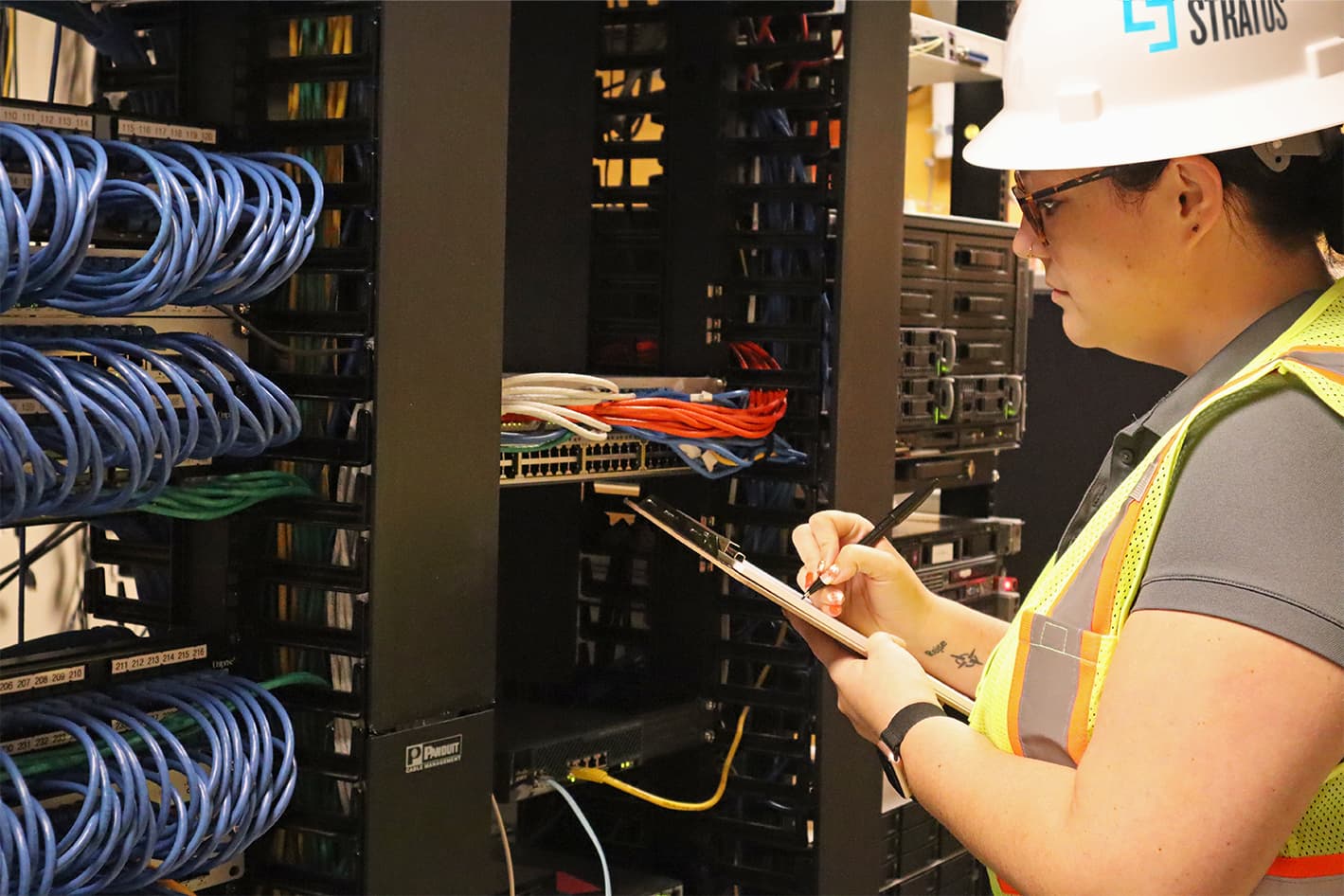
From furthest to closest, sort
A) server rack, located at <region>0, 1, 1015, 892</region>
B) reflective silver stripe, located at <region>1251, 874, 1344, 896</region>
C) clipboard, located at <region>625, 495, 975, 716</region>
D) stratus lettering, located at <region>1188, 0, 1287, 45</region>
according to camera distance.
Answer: server rack, located at <region>0, 1, 1015, 892</region>, clipboard, located at <region>625, 495, 975, 716</region>, stratus lettering, located at <region>1188, 0, 1287, 45</region>, reflective silver stripe, located at <region>1251, 874, 1344, 896</region>

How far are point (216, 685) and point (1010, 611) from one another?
1618mm

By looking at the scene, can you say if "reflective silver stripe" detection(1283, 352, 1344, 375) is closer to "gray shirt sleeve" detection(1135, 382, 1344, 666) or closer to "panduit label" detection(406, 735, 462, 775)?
"gray shirt sleeve" detection(1135, 382, 1344, 666)

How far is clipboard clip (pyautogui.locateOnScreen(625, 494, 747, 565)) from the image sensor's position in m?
1.45

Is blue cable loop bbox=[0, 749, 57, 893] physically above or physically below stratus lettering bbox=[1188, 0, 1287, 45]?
below

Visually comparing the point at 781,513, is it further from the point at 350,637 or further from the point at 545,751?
the point at 350,637

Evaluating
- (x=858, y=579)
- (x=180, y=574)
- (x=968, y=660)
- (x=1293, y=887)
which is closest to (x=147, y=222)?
(x=180, y=574)

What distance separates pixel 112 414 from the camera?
44.7 inches

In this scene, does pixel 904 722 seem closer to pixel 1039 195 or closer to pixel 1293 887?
pixel 1293 887

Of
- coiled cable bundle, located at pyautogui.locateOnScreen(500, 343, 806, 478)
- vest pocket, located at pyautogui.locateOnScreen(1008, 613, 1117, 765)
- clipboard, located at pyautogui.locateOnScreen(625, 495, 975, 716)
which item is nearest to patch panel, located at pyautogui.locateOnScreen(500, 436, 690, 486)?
coiled cable bundle, located at pyautogui.locateOnScreen(500, 343, 806, 478)

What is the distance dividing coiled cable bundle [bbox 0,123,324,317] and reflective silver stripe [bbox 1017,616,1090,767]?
2.36 feet

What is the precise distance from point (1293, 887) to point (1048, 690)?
0.20 metres

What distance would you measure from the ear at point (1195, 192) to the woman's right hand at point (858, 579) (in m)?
0.54

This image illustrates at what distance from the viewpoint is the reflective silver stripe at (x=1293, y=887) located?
3.18 ft

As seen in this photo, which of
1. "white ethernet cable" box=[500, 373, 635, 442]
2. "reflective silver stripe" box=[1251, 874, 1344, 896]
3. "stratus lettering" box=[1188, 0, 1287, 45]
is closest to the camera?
"reflective silver stripe" box=[1251, 874, 1344, 896]
